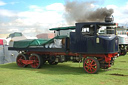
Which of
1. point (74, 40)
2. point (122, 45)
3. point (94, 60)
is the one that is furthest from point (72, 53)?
point (122, 45)

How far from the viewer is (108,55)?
819 centimetres

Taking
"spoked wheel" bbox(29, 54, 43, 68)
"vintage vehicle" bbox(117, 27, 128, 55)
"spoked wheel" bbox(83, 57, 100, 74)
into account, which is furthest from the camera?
"vintage vehicle" bbox(117, 27, 128, 55)

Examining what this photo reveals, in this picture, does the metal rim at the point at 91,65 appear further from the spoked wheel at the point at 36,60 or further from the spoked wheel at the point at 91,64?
the spoked wheel at the point at 36,60

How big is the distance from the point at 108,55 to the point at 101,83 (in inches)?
81.1

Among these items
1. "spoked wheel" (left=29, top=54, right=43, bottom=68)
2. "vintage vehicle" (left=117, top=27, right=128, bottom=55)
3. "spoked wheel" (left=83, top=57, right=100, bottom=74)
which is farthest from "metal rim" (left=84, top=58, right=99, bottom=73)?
"vintage vehicle" (left=117, top=27, right=128, bottom=55)

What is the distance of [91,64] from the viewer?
333 inches

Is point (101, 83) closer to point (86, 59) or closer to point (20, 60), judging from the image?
point (86, 59)

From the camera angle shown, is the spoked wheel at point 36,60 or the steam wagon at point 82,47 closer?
the steam wagon at point 82,47

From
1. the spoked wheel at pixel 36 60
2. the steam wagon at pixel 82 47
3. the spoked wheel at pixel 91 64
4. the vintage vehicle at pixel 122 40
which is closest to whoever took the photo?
the steam wagon at pixel 82 47

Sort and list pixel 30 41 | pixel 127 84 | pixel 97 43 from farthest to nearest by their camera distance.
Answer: pixel 30 41 → pixel 97 43 → pixel 127 84

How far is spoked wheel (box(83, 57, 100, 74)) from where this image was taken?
8.29m

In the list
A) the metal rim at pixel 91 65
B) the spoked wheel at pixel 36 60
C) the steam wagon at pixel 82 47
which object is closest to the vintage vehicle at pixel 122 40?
the steam wagon at pixel 82 47

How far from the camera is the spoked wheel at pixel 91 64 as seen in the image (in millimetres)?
8287

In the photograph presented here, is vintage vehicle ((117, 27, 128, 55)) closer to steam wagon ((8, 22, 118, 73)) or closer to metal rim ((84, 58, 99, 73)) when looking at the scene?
steam wagon ((8, 22, 118, 73))
